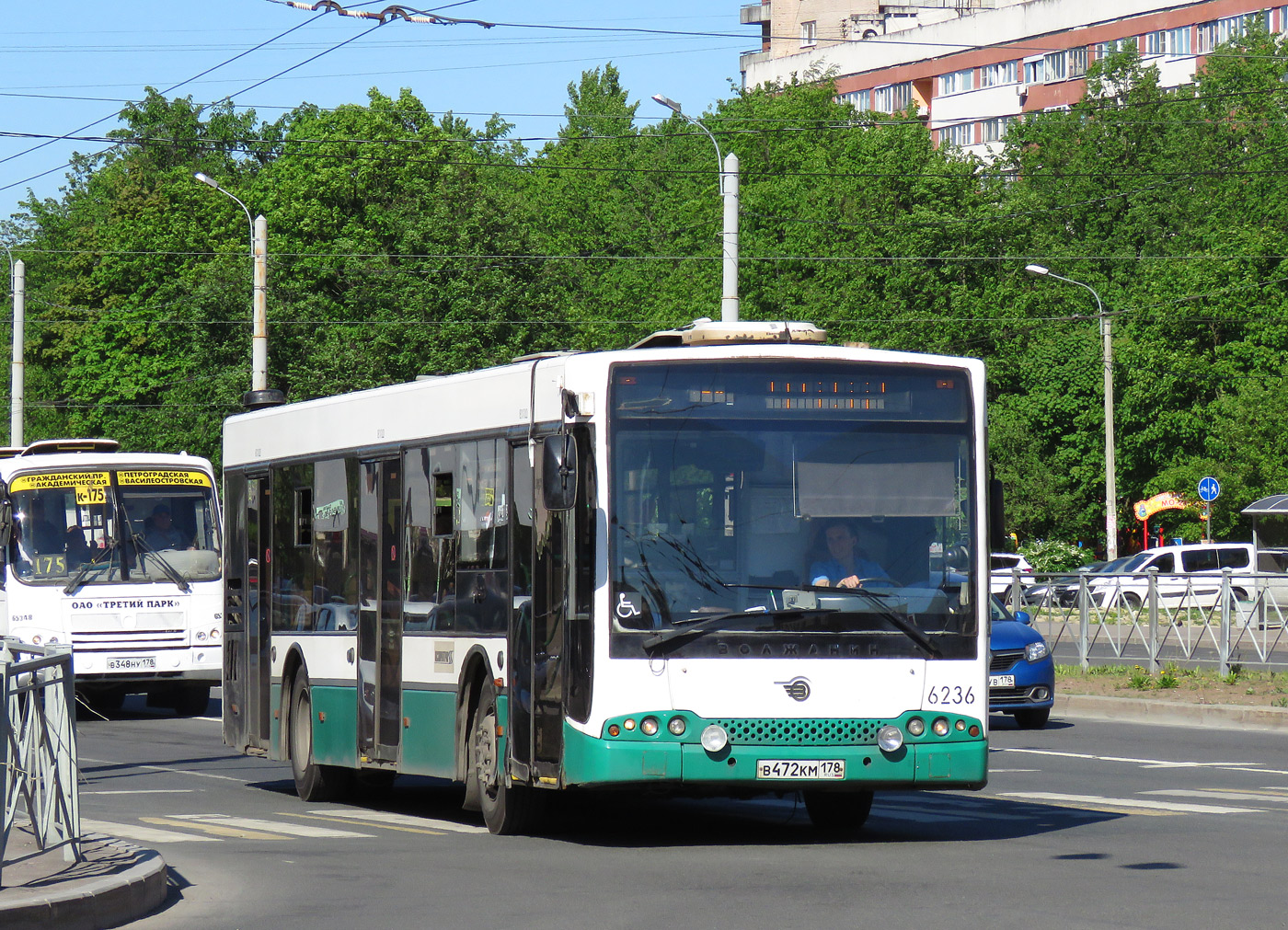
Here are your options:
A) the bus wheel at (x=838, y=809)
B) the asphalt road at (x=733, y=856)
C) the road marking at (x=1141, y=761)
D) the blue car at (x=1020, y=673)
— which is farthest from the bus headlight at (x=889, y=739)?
the blue car at (x=1020, y=673)

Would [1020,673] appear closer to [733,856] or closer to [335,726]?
[335,726]

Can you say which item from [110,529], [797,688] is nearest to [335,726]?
[797,688]

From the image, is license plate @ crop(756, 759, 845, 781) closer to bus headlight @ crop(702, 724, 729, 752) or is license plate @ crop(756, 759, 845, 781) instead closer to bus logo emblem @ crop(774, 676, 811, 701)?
bus headlight @ crop(702, 724, 729, 752)

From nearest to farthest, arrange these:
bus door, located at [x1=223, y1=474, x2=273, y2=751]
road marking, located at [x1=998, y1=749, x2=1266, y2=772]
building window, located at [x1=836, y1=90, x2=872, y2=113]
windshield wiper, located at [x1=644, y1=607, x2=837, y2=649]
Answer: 1. windshield wiper, located at [x1=644, y1=607, x2=837, y2=649]
2. bus door, located at [x1=223, y1=474, x2=273, y2=751]
3. road marking, located at [x1=998, y1=749, x2=1266, y2=772]
4. building window, located at [x1=836, y1=90, x2=872, y2=113]

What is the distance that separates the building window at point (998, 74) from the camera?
9850 cm

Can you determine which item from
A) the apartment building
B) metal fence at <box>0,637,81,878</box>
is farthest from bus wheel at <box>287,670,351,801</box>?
the apartment building

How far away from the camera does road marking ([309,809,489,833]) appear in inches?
505

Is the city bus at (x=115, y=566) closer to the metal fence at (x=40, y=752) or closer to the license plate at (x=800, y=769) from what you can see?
the metal fence at (x=40, y=752)

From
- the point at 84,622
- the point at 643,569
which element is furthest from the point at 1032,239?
the point at 643,569

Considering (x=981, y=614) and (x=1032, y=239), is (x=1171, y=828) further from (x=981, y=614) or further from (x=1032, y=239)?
(x=1032, y=239)

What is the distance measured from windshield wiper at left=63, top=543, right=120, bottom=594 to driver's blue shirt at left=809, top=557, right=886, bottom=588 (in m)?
14.8

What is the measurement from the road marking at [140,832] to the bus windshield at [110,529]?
11552 millimetres

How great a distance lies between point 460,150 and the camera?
6656cm

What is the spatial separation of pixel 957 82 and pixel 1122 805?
91415 millimetres
